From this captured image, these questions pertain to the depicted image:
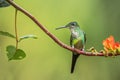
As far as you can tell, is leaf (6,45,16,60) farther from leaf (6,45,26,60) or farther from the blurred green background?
the blurred green background

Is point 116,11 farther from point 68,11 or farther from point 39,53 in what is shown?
point 39,53

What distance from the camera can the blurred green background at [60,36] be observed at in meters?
5.85

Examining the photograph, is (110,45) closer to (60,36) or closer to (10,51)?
(10,51)

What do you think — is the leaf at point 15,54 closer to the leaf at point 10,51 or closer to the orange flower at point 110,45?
the leaf at point 10,51

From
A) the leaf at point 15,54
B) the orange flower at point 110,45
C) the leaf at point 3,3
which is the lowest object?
the leaf at point 15,54

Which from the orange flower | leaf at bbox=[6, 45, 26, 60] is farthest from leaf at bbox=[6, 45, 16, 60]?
the orange flower

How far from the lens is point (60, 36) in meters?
5.78

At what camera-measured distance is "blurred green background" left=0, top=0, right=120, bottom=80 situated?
19.2 ft

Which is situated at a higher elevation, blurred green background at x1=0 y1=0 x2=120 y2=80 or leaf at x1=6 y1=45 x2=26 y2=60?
leaf at x1=6 y1=45 x2=26 y2=60

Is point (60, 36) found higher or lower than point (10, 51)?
lower

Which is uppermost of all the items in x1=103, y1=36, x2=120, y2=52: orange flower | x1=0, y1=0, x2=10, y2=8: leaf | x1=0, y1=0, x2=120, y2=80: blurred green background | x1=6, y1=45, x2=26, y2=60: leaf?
x1=0, y1=0, x2=10, y2=8: leaf

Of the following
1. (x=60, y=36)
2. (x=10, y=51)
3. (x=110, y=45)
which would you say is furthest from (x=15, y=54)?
(x=60, y=36)

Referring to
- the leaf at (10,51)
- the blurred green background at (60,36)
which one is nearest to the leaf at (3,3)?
the leaf at (10,51)

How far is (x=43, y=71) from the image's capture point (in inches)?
251
